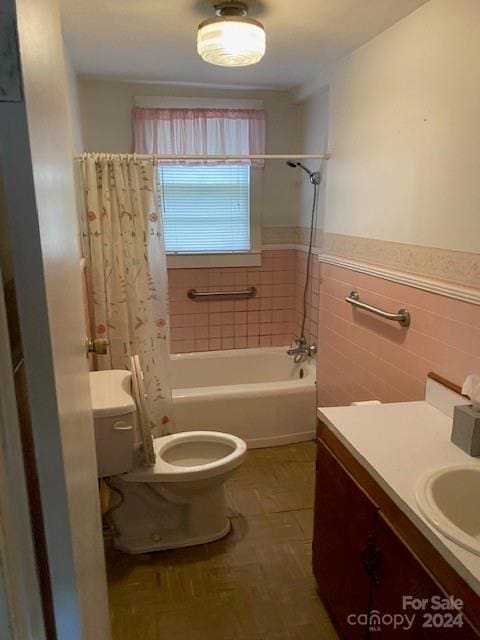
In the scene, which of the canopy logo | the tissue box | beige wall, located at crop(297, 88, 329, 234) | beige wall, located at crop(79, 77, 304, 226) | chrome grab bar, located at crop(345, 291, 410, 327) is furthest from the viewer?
beige wall, located at crop(79, 77, 304, 226)

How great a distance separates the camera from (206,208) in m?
3.45

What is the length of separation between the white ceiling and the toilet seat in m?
1.88

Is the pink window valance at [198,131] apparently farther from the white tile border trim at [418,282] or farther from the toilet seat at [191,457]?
the toilet seat at [191,457]

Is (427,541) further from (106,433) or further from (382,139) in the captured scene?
(382,139)

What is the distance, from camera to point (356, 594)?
58.2 inches

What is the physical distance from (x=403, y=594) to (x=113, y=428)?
112 centimetres

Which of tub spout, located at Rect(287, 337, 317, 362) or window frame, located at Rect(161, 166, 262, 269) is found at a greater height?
window frame, located at Rect(161, 166, 262, 269)

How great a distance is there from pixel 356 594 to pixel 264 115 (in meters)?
3.00

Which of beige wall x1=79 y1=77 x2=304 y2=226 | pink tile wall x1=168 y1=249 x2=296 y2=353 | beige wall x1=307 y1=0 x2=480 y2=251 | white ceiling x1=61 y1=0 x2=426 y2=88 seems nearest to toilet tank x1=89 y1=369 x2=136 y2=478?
beige wall x1=307 y1=0 x2=480 y2=251

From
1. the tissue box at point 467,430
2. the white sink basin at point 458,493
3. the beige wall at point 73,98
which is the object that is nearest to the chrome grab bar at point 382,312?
the tissue box at point 467,430

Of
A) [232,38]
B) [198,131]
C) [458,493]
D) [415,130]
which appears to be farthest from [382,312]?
[198,131]

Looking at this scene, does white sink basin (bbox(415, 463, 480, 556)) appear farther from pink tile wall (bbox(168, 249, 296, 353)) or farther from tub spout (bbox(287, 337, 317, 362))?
pink tile wall (bbox(168, 249, 296, 353))

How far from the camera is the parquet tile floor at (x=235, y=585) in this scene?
172 cm

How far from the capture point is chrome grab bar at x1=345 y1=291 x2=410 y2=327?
1992mm
